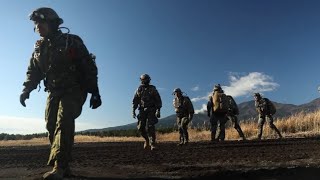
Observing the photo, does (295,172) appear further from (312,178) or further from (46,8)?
(46,8)

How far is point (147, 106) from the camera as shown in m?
14.2

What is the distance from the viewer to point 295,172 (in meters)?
6.84

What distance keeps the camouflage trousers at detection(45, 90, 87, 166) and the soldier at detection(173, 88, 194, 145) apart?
1155 centimetres

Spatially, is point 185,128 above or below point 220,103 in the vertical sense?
below

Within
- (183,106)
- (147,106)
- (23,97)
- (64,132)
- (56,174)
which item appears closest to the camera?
(56,174)

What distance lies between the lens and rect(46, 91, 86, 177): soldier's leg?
20.7 feet

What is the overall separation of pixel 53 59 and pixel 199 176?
2.52 metres

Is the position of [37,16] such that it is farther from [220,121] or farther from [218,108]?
[220,121]

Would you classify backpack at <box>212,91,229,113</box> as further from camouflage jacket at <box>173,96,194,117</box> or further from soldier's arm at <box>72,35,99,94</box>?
soldier's arm at <box>72,35,99,94</box>

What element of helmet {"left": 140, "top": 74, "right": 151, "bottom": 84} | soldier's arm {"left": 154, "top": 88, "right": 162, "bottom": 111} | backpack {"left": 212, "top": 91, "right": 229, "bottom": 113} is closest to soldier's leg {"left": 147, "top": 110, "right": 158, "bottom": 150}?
soldier's arm {"left": 154, "top": 88, "right": 162, "bottom": 111}

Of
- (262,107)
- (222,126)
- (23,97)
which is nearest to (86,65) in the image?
(23,97)

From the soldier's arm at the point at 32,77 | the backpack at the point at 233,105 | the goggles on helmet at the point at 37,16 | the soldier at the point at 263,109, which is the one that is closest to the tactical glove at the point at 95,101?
the soldier's arm at the point at 32,77

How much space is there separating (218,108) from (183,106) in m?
1.56

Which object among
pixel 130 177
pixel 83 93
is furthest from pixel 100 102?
pixel 130 177
